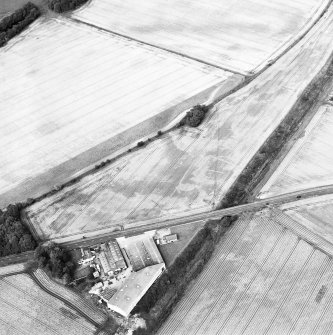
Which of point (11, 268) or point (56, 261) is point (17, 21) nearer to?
point (11, 268)

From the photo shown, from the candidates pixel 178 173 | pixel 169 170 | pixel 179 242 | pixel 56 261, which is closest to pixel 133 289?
pixel 179 242

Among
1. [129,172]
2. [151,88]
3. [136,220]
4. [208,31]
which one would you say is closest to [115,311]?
[136,220]

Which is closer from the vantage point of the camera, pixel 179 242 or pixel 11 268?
pixel 11 268

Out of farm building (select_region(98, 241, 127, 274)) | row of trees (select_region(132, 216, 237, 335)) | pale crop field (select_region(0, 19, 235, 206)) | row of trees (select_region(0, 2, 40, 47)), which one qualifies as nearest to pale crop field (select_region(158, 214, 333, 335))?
row of trees (select_region(132, 216, 237, 335))

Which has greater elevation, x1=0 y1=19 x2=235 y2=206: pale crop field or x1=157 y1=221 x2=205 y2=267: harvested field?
x1=0 y1=19 x2=235 y2=206: pale crop field

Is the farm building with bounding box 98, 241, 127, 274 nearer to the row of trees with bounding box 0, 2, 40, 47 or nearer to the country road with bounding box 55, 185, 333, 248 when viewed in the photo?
the country road with bounding box 55, 185, 333, 248
